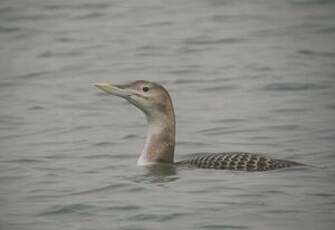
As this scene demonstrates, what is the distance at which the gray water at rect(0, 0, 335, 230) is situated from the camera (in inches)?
358

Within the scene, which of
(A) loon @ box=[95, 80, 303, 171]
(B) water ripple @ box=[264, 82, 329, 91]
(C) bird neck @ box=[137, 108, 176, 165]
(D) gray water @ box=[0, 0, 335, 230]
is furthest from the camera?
(B) water ripple @ box=[264, 82, 329, 91]

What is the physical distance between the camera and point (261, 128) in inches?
484

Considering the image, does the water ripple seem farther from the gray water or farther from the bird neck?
the bird neck

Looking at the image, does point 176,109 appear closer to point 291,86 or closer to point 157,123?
A: point 291,86

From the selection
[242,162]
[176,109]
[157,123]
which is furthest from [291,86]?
[242,162]

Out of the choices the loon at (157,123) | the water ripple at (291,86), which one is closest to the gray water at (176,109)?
the water ripple at (291,86)

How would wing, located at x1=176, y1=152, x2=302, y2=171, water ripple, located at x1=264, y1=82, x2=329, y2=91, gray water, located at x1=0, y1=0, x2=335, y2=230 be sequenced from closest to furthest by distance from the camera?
1. gray water, located at x1=0, y1=0, x2=335, y2=230
2. wing, located at x1=176, y1=152, x2=302, y2=171
3. water ripple, located at x1=264, y1=82, x2=329, y2=91

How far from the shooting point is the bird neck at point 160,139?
412 inches

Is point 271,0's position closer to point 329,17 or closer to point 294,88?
point 329,17

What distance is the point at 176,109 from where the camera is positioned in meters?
13.4

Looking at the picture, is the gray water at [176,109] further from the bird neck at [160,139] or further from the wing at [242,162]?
the bird neck at [160,139]

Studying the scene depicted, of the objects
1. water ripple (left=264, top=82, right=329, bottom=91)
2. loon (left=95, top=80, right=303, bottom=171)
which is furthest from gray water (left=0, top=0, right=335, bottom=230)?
loon (left=95, top=80, right=303, bottom=171)

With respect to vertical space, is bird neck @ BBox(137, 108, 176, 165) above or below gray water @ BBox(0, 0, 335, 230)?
above

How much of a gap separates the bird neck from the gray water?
0.18m
